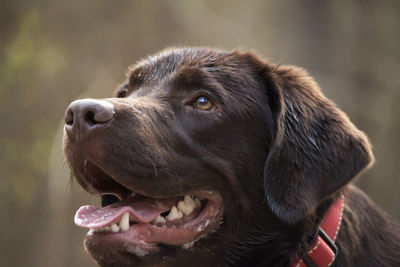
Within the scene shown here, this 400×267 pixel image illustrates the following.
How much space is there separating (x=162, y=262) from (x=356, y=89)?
757cm

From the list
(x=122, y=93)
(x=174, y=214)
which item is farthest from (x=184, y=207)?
(x=122, y=93)

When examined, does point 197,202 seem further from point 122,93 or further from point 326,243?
point 122,93

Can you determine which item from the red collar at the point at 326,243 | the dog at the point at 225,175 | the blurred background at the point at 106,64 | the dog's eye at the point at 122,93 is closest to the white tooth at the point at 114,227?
the dog at the point at 225,175

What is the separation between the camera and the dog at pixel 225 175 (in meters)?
2.90

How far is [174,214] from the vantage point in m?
3.14

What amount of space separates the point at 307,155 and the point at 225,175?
0.47m

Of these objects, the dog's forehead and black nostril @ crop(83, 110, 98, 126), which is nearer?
black nostril @ crop(83, 110, 98, 126)

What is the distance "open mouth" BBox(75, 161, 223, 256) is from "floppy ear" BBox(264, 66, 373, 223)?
38cm

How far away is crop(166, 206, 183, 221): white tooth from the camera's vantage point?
312 cm

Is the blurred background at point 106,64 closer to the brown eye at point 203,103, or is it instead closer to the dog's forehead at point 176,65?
the dog's forehead at point 176,65

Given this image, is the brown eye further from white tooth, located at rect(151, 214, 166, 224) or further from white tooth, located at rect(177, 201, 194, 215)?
white tooth, located at rect(151, 214, 166, 224)

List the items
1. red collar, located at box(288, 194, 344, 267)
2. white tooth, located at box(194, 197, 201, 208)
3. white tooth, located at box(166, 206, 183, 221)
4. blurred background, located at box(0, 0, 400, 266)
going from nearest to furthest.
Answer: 1. red collar, located at box(288, 194, 344, 267)
2. white tooth, located at box(166, 206, 183, 221)
3. white tooth, located at box(194, 197, 201, 208)
4. blurred background, located at box(0, 0, 400, 266)

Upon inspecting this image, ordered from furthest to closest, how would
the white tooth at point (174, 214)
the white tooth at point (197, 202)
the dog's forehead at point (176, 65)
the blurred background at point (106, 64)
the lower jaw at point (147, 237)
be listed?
the blurred background at point (106, 64)
the dog's forehead at point (176, 65)
the white tooth at point (197, 202)
the white tooth at point (174, 214)
the lower jaw at point (147, 237)

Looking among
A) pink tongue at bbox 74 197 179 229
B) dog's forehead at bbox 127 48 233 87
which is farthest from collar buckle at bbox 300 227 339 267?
dog's forehead at bbox 127 48 233 87
